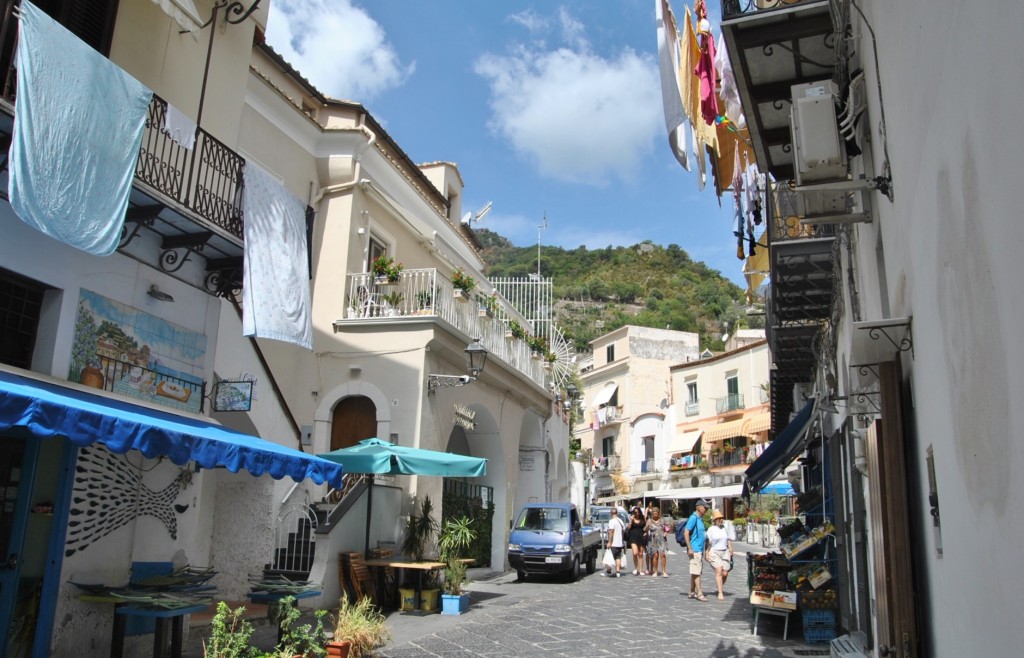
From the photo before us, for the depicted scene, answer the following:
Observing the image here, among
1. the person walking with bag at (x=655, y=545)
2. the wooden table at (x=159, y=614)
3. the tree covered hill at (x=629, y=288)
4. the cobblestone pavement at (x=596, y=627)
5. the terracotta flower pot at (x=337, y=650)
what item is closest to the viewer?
the wooden table at (x=159, y=614)

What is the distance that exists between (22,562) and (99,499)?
3.31 feet

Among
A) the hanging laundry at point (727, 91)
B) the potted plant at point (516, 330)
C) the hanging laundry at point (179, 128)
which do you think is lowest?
the hanging laundry at point (179, 128)

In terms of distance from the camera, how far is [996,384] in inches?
105

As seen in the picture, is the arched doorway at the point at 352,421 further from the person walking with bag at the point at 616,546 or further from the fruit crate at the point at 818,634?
the fruit crate at the point at 818,634

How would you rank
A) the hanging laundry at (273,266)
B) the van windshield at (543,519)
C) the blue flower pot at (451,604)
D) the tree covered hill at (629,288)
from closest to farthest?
the hanging laundry at (273,266), the blue flower pot at (451,604), the van windshield at (543,519), the tree covered hill at (629,288)

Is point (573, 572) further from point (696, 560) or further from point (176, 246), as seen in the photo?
point (176, 246)

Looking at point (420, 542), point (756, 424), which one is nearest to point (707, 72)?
point (420, 542)

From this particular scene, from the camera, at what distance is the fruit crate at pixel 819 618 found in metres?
10.1

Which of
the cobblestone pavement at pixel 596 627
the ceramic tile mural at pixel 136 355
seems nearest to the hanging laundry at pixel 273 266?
the ceramic tile mural at pixel 136 355

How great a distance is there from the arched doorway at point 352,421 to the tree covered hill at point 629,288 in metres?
63.8

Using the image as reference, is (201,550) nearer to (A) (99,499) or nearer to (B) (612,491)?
(A) (99,499)

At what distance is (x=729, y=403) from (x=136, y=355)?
136ft

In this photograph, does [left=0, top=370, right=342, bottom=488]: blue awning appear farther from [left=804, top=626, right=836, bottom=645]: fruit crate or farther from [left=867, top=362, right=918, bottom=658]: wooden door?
[left=804, top=626, right=836, bottom=645]: fruit crate

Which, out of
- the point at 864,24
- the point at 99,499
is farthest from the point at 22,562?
the point at 864,24
